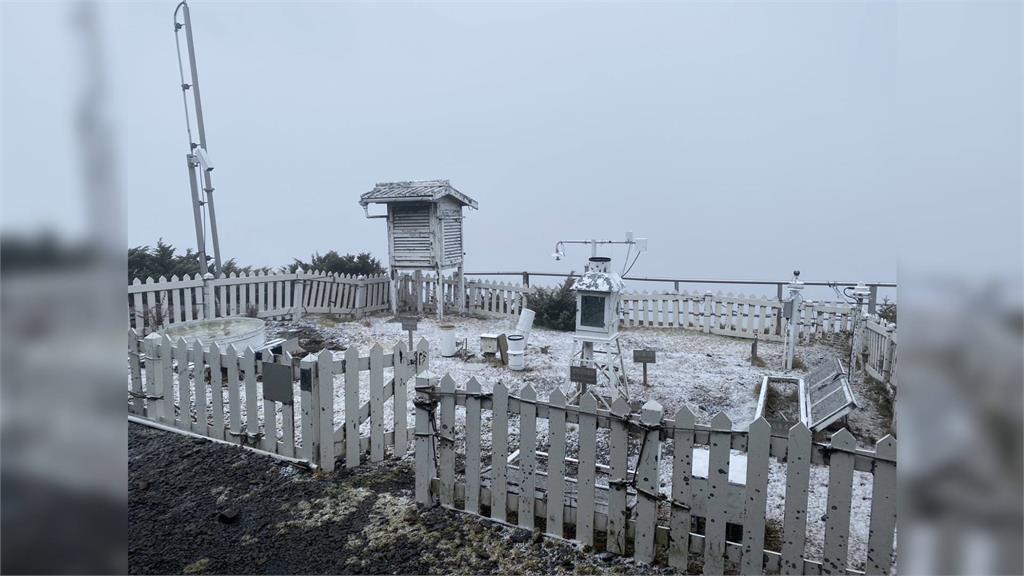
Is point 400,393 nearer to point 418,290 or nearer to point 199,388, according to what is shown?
point 199,388

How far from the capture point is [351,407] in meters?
4.38

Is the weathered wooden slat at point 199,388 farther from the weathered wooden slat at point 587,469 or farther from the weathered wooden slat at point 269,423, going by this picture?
the weathered wooden slat at point 587,469

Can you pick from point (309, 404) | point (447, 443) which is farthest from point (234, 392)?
point (447, 443)

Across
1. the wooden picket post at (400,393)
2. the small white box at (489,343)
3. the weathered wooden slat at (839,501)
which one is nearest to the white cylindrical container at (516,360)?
the small white box at (489,343)

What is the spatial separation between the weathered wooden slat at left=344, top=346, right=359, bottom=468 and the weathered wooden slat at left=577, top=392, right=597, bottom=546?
1.78 m

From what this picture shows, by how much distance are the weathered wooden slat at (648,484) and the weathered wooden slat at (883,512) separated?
1000mm

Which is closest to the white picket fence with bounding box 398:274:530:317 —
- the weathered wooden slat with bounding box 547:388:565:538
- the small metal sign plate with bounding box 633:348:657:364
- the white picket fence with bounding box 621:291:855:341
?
the white picket fence with bounding box 621:291:855:341

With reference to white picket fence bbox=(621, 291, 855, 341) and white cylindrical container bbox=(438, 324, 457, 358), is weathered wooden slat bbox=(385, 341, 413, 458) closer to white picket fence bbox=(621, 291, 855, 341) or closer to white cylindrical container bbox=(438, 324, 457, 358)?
white cylindrical container bbox=(438, 324, 457, 358)

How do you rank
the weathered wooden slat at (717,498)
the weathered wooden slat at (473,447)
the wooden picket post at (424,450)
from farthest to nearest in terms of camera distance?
1. the wooden picket post at (424,450)
2. the weathered wooden slat at (473,447)
3. the weathered wooden slat at (717,498)

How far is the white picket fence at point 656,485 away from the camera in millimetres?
2838

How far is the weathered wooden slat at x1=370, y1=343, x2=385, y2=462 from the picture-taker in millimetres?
4395

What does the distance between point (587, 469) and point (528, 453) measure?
383 millimetres
